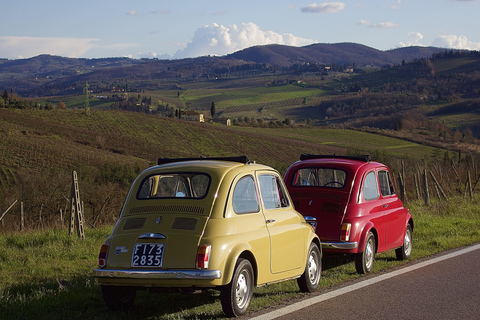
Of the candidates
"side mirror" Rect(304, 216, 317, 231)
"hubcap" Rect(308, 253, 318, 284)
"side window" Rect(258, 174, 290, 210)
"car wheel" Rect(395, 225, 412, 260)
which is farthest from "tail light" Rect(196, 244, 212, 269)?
"car wheel" Rect(395, 225, 412, 260)

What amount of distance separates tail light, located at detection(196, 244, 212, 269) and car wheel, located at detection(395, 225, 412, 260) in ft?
19.3

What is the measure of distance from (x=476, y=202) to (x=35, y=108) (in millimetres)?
95199

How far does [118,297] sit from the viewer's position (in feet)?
23.1

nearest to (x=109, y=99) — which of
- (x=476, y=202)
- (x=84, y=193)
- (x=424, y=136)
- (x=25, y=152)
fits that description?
(x=424, y=136)

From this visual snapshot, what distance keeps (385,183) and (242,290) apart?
17.1 feet

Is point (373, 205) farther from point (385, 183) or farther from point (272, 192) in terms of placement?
point (272, 192)

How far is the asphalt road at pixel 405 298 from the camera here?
6.86 m

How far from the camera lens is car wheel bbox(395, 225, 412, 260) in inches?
444

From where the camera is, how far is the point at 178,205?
6.88 meters

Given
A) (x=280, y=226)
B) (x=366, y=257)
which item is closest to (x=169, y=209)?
(x=280, y=226)

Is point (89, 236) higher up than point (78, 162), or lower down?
higher up

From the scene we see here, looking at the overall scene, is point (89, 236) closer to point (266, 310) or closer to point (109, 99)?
point (266, 310)

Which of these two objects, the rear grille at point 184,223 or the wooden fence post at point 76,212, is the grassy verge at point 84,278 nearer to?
the wooden fence post at point 76,212

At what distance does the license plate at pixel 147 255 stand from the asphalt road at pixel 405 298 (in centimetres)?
135
